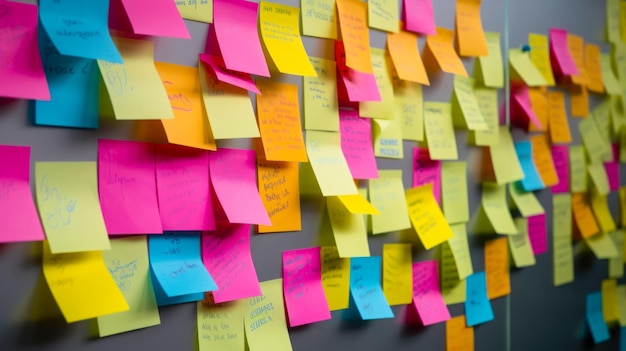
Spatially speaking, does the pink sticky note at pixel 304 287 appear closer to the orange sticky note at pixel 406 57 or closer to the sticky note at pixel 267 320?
the sticky note at pixel 267 320

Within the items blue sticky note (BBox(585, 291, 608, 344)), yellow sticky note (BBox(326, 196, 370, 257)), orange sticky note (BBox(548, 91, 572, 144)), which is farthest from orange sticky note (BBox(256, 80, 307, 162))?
blue sticky note (BBox(585, 291, 608, 344))

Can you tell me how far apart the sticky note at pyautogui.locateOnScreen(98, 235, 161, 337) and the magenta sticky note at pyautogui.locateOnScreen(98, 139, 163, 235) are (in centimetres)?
3

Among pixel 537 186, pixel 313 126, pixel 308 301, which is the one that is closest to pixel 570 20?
pixel 537 186

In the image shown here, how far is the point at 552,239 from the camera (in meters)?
1.70

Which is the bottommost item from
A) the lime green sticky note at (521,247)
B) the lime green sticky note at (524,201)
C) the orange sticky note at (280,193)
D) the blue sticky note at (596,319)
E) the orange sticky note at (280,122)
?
the blue sticky note at (596,319)

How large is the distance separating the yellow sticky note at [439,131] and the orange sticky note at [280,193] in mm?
375

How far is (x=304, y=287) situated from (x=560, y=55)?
3.30ft

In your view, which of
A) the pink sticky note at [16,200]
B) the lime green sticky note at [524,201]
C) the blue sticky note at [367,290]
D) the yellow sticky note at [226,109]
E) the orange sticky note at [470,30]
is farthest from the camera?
the lime green sticky note at [524,201]

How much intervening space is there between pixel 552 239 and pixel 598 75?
0.51 m

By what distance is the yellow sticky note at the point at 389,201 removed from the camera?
1.25 metres

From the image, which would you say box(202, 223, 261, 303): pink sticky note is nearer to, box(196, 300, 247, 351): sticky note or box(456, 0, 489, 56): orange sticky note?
box(196, 300, 247, 351): sticky note

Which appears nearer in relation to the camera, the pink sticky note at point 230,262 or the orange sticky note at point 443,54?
the pink sticky note at point 230,262

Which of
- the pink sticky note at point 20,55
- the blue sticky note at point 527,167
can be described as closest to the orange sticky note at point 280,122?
the pink sticky note at point 20,55

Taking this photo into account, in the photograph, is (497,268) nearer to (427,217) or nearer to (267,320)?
(427,217)
